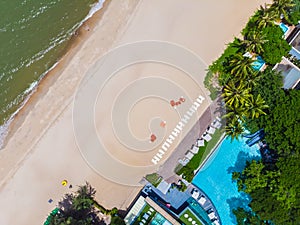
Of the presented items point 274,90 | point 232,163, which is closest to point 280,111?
point 274,90

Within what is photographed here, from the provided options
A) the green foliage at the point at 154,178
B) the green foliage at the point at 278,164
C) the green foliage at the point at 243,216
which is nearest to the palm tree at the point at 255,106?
the green foliage at the point at 278,164

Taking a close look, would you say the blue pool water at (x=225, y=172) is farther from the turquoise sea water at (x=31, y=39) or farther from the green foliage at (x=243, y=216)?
the turquoise sea water at (x=31, y=39)

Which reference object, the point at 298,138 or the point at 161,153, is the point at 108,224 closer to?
the point at 161,153

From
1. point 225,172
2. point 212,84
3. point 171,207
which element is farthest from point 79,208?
point 212,84

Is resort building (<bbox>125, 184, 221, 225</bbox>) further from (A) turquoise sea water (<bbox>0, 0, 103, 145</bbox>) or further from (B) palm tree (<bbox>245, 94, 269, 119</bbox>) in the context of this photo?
(A) turquoise sea water (<bbox>0, 0, 103, 145</bbox>)

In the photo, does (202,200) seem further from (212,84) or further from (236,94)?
(212,84)

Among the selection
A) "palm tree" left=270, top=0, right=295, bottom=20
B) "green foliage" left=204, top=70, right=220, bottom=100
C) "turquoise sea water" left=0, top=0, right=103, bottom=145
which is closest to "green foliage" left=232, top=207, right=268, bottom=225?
"green foliage" left=204, top=70, right=220, bottom=100
